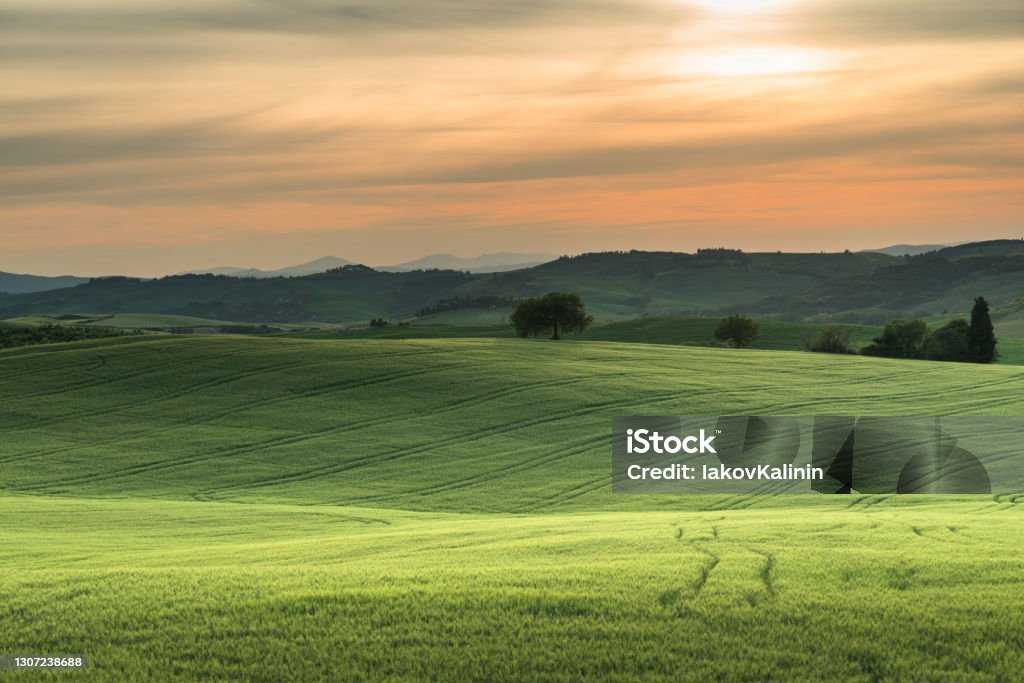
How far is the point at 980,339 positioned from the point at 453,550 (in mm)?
→ 96322

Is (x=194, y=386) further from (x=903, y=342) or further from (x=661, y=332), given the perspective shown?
(x=661, y=332)

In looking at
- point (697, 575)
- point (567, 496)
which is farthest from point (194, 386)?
point (697, 575)

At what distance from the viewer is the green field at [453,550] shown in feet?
35.9

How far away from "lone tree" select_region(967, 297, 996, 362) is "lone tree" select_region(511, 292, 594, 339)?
41.9 m

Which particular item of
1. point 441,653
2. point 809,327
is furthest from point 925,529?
point 809,327

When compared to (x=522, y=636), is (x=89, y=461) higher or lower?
lower

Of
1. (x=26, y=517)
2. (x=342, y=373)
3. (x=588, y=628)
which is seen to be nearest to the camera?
(x=588, y=628)

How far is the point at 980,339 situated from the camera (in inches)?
3912

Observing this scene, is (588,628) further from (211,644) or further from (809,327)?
(809,327)

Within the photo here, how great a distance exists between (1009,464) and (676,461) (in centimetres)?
1384

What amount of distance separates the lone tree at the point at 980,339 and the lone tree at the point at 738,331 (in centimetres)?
2236

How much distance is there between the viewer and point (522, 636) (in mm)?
11312

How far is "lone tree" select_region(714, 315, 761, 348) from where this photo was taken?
105 m

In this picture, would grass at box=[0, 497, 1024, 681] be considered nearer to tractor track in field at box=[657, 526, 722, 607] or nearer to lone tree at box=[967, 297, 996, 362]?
tractor track in field at box=[657, 526, 722, 607]
